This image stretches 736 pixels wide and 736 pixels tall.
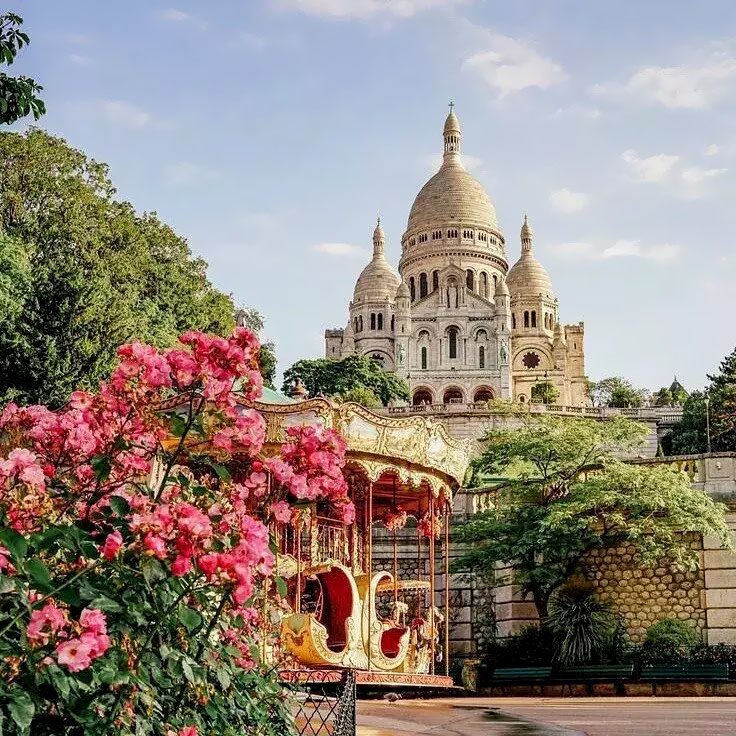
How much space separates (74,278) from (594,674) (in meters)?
16.5

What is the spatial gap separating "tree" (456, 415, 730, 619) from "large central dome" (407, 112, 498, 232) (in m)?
77.4

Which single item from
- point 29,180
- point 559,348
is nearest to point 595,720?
point 29,180

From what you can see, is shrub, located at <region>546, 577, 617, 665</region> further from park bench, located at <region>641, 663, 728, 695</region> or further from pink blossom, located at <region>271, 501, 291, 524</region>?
pink blossom, located at <region>271, 501, 291, 524</region>

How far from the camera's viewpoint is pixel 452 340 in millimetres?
90688

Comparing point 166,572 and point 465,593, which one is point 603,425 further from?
point 166,572

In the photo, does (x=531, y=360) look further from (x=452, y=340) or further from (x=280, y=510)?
(x=280, y=510)

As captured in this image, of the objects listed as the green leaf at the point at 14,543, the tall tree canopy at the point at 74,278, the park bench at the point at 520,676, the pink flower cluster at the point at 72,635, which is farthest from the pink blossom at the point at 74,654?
the tall tree canopy at the point at 74,278

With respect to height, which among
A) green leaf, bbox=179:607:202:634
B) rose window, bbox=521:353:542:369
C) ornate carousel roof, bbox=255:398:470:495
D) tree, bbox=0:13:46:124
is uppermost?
rose window, bbox=521:353:542:369

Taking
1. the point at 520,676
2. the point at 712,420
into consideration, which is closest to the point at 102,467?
the point at 520,676

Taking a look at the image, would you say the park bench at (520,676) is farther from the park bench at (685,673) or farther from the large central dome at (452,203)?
the large central dome at (452,203)

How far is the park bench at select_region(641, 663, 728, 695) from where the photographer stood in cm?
1831

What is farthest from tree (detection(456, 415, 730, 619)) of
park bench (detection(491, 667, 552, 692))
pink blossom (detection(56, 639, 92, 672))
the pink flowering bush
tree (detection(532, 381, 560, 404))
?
tree (detection(532, 381, 560, 404))

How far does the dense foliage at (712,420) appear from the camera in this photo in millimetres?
51350

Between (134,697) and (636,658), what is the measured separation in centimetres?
1692
